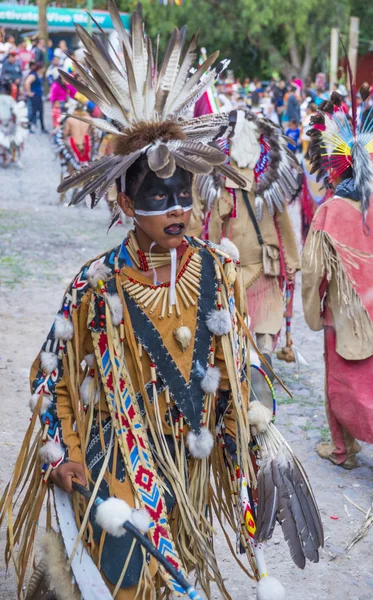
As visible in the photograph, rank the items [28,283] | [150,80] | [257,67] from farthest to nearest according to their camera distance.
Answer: [257,67] < [28,283] < [150,80]

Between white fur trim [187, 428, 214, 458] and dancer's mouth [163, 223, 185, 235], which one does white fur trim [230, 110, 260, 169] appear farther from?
white fur trim [187, 428, 214, 458]

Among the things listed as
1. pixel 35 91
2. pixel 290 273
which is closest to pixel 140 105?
pixel 290 273

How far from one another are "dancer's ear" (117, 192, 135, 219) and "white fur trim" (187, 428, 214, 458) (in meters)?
0.77

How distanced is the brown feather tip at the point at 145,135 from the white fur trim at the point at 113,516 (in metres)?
1.11

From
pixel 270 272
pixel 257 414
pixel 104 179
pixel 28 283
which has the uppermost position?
A: pixel 104 179

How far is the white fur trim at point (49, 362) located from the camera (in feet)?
10.1

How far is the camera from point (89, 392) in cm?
311

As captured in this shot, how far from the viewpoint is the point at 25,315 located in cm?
845

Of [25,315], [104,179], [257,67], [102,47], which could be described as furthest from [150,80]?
[257,67]

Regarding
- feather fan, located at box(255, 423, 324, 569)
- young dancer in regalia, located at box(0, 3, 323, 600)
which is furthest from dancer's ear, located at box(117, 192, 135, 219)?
feather fan, located at box(255, 423, 324, 569)

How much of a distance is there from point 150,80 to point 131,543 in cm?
148

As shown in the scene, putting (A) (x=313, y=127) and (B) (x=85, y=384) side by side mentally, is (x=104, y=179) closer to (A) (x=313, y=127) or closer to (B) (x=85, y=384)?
(B) (x=85, y=384)

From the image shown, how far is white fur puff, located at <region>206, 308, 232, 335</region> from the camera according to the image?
10.2ft

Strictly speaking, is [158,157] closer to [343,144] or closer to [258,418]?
[258,418]
